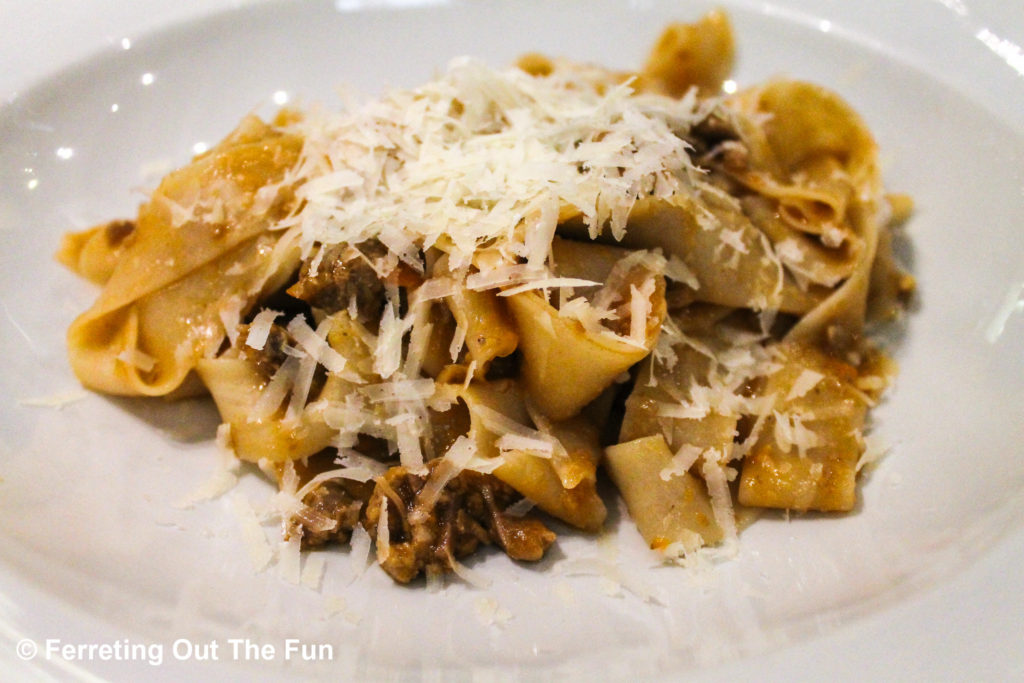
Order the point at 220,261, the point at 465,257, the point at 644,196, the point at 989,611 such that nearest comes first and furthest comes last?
1. the point at 989,611
2. the point at 465,257
3. the point at 644,196
4. the point at 220,261

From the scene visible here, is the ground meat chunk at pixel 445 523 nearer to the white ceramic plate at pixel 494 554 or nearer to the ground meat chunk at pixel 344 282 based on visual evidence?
the white ceramic plate at pixel 494 554

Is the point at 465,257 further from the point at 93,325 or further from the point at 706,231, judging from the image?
the point at 93,325

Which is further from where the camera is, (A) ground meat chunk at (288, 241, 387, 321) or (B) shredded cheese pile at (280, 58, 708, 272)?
(A) ground meat chunk at (288, 241, 387, 321)

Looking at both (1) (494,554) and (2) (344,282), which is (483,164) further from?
(1) (494,554)

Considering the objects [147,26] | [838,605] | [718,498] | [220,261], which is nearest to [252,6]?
[147,26]

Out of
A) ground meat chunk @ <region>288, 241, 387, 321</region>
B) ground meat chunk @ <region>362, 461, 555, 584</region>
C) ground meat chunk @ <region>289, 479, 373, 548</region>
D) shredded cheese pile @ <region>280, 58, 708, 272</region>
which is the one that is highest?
shredded cheese pile @ <region>280, 58, 708, 272</region>

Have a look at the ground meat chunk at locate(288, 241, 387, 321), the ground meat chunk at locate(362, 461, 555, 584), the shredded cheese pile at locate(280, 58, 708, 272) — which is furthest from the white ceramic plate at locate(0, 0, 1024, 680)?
the shredded cheese pile at locate(280, 58, 708, 272)

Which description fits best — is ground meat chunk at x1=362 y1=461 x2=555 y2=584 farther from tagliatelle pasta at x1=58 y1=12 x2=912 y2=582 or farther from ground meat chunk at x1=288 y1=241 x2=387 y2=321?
ground meat chunk at x1=288 y1=241 x2=387 y2=321

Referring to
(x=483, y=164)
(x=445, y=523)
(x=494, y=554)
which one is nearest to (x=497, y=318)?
(x=483, y=164)

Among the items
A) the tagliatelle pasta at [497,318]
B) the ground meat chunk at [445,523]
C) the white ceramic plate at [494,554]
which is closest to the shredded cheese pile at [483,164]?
the tagliatelle pasta at [497,318]
